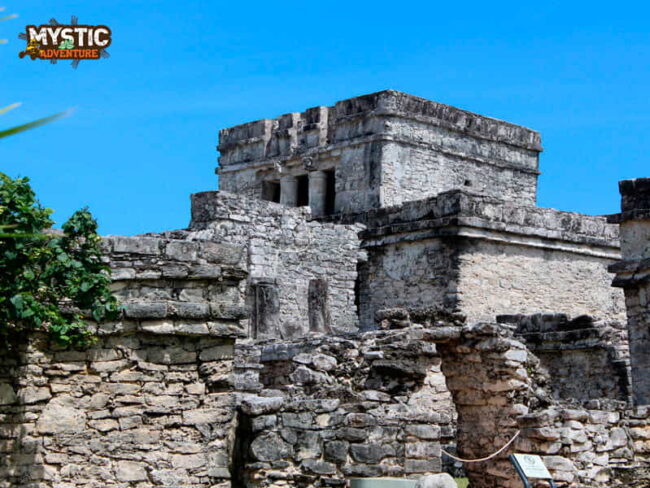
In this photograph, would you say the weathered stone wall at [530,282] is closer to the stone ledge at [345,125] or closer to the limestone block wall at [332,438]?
the stone ledge at [345,125]

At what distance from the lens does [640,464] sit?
9.82m

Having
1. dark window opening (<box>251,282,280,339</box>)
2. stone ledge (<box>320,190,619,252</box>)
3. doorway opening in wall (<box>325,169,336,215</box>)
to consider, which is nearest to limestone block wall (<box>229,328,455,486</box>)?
dark window opening (<box>251,282,280,339</box>)

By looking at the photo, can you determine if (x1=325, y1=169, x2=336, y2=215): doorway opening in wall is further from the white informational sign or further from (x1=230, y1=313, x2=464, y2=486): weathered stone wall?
the white informational sign

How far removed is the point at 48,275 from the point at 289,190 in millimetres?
16289

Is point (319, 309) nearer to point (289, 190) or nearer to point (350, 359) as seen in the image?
point (350, 359)

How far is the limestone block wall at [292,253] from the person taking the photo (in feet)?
54.5

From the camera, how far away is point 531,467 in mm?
8211

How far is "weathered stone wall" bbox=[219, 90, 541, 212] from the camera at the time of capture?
21516mm

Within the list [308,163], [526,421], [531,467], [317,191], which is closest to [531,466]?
[531,467]

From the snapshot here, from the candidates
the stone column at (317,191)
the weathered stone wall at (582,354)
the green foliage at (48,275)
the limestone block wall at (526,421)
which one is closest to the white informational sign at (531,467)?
the limestone block wall at (526,421)

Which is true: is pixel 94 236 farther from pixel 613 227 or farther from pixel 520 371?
pixel 613 227

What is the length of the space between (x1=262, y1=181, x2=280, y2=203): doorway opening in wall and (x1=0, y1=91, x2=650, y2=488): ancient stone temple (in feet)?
15.7

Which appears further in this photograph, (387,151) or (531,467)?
(387,151)

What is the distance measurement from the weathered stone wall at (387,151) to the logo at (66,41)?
1337 centimetres
